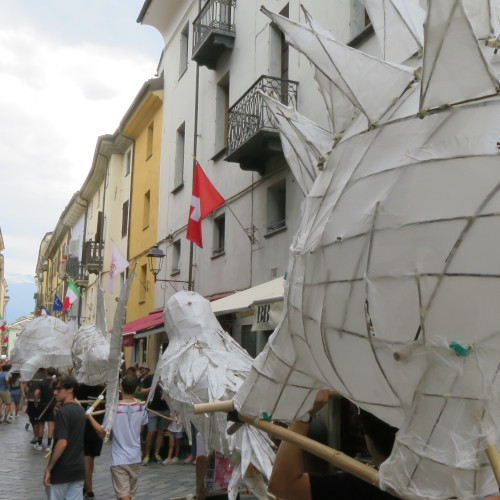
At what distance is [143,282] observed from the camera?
22.8 meters

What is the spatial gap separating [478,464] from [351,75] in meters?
1.15

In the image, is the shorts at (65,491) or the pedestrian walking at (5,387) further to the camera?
the pedestrian walking at (5,387)

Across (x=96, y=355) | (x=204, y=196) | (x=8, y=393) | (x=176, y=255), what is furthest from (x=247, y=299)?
(x=8, y=393)

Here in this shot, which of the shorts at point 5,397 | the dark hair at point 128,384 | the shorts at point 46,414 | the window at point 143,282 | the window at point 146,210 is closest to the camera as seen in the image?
the dark hair at point 128,384

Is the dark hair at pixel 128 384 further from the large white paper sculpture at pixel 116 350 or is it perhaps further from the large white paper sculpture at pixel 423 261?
the large white paper sculpture at pixel 423 261

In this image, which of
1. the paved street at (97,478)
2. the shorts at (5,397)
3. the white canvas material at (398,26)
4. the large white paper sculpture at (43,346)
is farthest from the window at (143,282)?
the white canvas material at (398,26)

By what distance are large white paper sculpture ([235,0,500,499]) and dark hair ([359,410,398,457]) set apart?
378 mm

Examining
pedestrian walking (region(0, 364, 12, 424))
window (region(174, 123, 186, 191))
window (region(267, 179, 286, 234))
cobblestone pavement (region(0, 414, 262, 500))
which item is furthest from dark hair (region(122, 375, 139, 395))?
window (region(174, 123, 186, 191))

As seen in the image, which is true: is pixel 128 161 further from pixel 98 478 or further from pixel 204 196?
pixel 98 478

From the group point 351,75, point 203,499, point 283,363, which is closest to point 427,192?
point 351,75

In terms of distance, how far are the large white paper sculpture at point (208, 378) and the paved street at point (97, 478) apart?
341 cm

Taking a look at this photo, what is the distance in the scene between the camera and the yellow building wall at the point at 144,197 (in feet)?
73.9

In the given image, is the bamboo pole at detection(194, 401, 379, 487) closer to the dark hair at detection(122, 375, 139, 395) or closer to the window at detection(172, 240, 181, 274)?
the dark hair at detection(122, 375, 139, 395)

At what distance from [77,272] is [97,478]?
1050 inches
